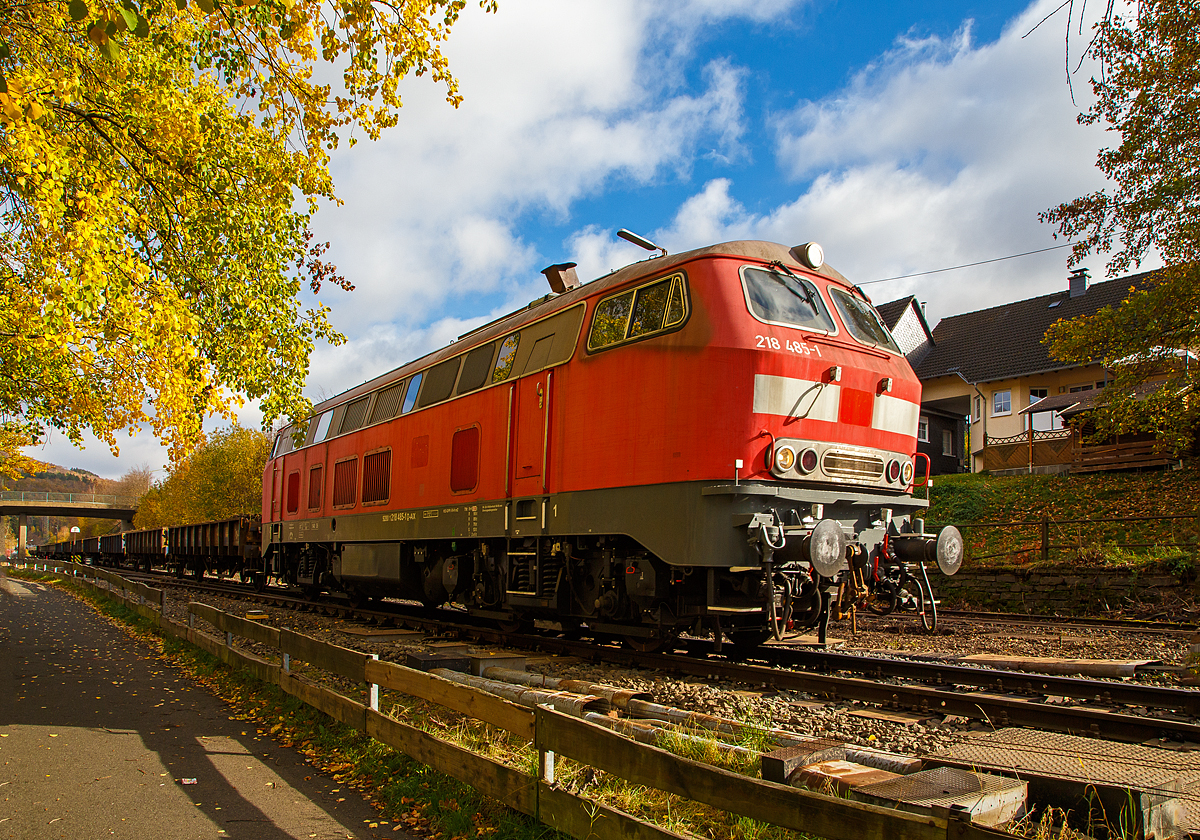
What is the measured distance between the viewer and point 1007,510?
2189cm

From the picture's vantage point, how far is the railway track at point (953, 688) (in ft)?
17.3

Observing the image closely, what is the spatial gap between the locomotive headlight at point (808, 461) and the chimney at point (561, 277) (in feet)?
14.8

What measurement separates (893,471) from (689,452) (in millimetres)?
2438

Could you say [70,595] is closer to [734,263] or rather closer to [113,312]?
[113,312]

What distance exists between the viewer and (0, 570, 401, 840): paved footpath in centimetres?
445

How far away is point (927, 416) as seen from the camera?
32.8 meters

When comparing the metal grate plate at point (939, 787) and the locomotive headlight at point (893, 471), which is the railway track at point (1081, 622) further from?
the metal grate plate at point (939, 787)

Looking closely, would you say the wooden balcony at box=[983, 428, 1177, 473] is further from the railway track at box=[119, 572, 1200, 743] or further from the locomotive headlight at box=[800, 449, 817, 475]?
the locomotive headlight at box=[800, 449, 817, 475]

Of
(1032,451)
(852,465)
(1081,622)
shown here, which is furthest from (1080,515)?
(852,465)

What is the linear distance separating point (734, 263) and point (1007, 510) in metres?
17.9

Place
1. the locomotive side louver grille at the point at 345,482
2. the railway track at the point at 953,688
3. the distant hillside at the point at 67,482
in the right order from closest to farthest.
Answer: the railway track at the point at 953,688 → the locomotive side louver grille at the point at 345,482 → the distant hillside at the point at 67,482

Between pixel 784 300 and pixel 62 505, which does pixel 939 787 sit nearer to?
pixel 784 300

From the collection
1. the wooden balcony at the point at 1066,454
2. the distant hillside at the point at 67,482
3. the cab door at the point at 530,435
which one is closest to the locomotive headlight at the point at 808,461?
the cab door at the point at 530,435

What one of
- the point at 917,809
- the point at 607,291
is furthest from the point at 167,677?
the point at 917,809
